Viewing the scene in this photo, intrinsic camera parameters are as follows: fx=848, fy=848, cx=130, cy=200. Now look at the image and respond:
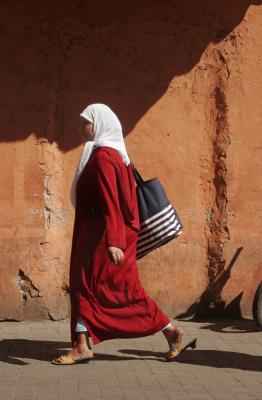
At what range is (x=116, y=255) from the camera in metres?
5.70

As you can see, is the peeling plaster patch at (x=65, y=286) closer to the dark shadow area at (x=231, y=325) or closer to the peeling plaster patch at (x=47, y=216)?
the peeling plaster patch at (x=47, y=216)

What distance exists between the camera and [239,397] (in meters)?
5.04

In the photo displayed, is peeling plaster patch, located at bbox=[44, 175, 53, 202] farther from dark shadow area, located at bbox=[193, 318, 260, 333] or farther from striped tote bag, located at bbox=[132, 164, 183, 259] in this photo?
dark shadow area, located at bbox=[193, 318, 260, 333]

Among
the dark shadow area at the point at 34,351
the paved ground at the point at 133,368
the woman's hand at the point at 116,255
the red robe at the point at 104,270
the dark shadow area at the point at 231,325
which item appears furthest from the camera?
the dark shadow area at the point at 231,325

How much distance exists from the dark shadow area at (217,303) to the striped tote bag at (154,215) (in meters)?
1.80

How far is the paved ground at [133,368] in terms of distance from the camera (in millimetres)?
5141

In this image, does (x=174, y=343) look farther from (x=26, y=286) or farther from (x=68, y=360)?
(x=26, y=286)

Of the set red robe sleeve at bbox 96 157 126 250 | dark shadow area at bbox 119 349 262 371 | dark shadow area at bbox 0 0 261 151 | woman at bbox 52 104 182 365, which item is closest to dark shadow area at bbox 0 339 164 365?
dark shadow area at bbox 119 349 262 371

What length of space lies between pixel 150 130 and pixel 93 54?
2.84ft

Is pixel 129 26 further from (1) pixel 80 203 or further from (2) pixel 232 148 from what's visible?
(1) pixel 80 203

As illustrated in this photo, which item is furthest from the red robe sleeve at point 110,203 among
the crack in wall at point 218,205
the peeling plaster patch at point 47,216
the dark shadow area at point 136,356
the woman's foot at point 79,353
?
the crack in wall at point 218,205

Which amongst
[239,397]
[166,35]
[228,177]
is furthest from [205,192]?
[239,397]

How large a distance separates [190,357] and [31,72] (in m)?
2.97

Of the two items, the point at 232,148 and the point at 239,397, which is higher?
the point at 232,148
